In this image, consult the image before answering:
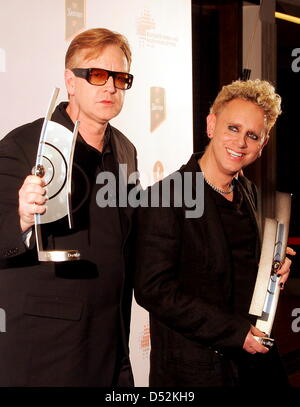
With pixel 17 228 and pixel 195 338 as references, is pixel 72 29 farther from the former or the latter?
pixel 195 338

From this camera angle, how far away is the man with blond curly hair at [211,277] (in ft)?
5.78

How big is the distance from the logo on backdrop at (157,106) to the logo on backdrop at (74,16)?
17.4 inches

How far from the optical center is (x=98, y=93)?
1887mm

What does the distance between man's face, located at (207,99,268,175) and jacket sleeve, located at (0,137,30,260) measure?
2.07 ft

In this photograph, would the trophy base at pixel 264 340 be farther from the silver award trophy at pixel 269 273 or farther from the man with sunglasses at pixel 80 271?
the man with sunglasses at pixel 80 271

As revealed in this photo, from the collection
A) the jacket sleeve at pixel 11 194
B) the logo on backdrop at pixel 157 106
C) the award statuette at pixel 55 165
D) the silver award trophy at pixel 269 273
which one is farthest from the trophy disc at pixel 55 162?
the logo on backdrop at pixel 157 106

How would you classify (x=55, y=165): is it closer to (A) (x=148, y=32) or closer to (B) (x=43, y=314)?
(B) (x=43, y=314)

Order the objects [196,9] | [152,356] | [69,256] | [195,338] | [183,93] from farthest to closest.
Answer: [196,9] → [183,93] → [152,356] → [195,338] → [69,256]

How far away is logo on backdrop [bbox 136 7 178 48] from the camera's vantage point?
2486 mm

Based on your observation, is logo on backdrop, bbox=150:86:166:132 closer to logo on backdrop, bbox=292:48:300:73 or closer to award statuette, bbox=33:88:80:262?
award statuette, bbox=33:88:80:262

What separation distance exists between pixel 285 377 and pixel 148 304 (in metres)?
0.54

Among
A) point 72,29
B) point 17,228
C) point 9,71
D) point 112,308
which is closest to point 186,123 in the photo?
point 72,29

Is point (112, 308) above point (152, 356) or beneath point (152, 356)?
above

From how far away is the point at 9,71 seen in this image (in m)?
2.02
